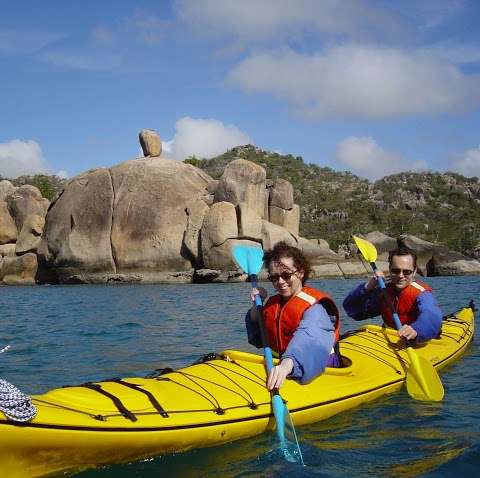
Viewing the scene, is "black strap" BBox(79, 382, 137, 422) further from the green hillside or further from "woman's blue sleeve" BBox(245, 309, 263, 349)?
the green hillside

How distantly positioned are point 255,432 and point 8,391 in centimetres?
166

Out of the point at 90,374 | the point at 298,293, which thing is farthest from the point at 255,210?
the point at 298,293

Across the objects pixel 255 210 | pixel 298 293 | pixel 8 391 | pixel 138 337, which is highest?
pixel 255 210

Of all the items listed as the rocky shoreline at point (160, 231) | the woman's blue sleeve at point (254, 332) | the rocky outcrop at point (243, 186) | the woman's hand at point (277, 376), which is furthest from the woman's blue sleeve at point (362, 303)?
the rocky outcrop at point (243, 186)

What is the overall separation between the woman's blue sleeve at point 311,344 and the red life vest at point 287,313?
0.07 m

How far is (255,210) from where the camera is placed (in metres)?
26.9

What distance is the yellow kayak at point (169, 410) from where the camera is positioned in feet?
9.89

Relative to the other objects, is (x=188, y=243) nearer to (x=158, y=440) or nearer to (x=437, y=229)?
(x=158, y=440)

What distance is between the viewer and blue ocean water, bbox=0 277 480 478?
11.8ft

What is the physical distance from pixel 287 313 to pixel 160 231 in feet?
72.8

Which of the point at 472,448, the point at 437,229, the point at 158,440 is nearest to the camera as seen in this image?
the point at 158,440

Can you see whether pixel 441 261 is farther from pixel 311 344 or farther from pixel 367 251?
pixel 311 344

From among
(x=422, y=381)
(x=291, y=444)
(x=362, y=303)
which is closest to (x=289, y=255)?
(x=291, y=444)

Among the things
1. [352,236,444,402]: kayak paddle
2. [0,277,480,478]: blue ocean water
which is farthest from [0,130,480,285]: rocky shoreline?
[352,236,444,402]: kayak paddle
